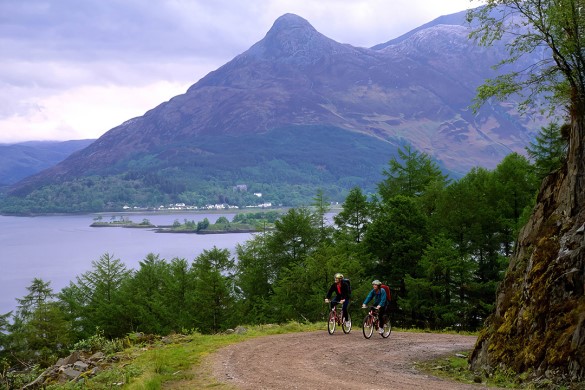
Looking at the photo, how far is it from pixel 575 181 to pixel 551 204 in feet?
5.62

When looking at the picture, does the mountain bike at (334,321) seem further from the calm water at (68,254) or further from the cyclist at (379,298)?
the calm water at (68,254)

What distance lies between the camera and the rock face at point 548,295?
14.2 m

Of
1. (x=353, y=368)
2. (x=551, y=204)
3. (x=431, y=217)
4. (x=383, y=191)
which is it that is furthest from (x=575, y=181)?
(x=383, y=191)

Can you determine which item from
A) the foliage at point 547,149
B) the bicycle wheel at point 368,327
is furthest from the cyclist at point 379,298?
the foliage at point 547,149

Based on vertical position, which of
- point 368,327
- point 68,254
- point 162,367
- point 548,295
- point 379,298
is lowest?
point 68,254

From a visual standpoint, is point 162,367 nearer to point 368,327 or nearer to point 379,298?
point 368,327

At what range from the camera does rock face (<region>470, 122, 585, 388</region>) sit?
46.5 feet

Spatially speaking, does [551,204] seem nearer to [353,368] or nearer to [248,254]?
[353,368]

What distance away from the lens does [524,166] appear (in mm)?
46594

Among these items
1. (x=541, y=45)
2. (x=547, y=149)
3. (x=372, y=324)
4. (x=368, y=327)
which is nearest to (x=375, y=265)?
(x=547, y=149)

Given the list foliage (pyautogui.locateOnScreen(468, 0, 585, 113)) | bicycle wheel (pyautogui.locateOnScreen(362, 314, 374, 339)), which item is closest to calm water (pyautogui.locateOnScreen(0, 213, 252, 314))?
bicycle wheel (pyautogui.locateOnScreen(362, 314, 374, 339))

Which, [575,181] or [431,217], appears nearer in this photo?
[575,181]

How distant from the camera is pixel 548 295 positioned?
15.5 metres

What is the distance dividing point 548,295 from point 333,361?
666cm
